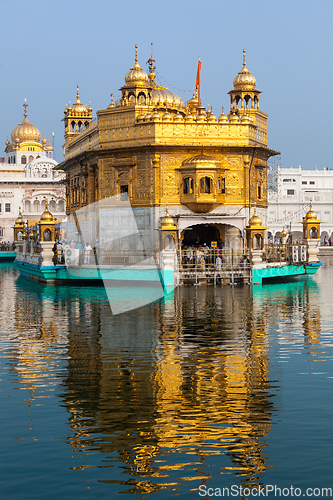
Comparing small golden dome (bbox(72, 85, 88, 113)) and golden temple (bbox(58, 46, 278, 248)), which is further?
small golden dome (bbox(72, 85, 88, 113))

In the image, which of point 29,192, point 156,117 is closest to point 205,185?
point 156,117

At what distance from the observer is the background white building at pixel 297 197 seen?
9930cm

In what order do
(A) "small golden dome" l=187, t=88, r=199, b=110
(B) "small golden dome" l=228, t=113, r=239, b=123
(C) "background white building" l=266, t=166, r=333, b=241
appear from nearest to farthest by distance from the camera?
(B) "small golden dome" l=228, t=113, r=239, b=123, (A) "small golden dome" l=187, t=88, r=199, b=110, (C) "background white building" l=266, t=166, r=333, b=241

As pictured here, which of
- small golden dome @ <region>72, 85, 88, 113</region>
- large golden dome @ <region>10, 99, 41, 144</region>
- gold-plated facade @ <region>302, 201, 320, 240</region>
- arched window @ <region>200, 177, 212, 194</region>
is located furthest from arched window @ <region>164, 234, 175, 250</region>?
large golden dome @ <region>10, 99, 41, 144</region>

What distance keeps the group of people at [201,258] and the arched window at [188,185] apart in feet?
10.3

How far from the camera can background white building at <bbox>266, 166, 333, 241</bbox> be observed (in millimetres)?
99300

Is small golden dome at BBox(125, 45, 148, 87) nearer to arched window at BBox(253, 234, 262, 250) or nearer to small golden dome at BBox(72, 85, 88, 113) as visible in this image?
arched window at BBox(253, 234, 262, 250)

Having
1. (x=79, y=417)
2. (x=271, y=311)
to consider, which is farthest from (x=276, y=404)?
(x=271, y=311)

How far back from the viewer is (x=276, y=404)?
10.7m

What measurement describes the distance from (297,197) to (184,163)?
70092 millimetres

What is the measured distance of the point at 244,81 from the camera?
41.2m

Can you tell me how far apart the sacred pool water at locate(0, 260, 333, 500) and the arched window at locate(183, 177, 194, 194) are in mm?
16596

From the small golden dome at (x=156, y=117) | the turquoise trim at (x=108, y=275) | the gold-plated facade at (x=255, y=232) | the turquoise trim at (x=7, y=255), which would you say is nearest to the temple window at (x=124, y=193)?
the small golden dome at (x=156, y=117)

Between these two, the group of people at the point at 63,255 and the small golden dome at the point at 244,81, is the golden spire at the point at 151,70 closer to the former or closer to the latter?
the small golden dome at the point at 244,81
